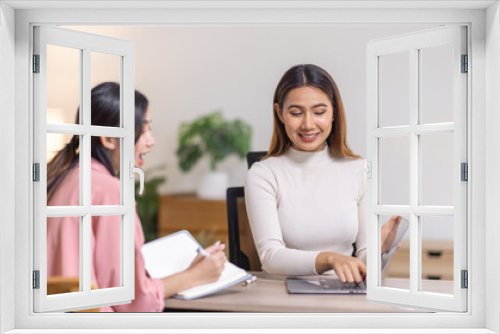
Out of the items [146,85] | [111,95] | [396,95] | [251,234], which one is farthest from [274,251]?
[146,85]

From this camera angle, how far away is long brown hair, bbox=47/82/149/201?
2.33 meters

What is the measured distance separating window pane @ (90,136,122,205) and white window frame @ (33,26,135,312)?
0.46ft

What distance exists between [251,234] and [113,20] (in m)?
1.87

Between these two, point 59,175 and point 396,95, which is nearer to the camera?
point 59,175

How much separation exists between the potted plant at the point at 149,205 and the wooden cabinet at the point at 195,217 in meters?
0.08

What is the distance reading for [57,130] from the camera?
6.16 feet

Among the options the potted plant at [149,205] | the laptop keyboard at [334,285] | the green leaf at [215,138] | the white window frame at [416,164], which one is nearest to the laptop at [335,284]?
the laptop keyboard at [334,285]

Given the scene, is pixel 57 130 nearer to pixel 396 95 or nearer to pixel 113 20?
pixel 113 20

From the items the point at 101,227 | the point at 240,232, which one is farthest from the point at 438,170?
the point at 101,227

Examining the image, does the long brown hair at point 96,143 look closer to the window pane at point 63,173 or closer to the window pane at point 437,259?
the window pane at point 63,173

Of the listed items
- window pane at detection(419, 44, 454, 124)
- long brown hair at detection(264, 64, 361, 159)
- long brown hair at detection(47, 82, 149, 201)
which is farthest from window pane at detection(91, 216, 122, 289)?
window pane at detection(419, 44, 454, 124)

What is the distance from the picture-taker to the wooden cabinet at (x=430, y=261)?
14.0 feet

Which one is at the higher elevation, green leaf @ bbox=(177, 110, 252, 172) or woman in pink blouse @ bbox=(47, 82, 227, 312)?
green leaf @ bbox=(177, 110, 252, 172)

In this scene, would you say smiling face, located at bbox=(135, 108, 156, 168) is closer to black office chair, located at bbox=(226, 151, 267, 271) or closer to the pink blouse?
black office chair, located at bbox=(226, 151, 267, 271)
